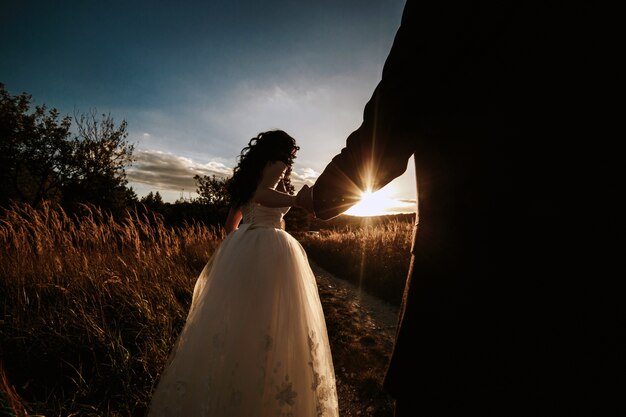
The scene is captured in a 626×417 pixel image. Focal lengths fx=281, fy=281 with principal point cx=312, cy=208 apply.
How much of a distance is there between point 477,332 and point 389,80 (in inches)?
31.7

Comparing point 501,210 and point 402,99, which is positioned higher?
point 402,99

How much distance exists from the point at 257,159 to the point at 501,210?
114 inches

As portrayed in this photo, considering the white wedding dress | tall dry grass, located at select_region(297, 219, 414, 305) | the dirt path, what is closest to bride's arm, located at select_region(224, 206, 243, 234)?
the white wedding dress

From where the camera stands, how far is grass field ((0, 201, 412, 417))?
2492 millimetres

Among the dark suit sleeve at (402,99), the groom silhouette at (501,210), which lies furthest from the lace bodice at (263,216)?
the groom silhouette at (501,210)

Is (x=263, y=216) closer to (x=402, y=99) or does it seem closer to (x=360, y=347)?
(x=402, y=99)

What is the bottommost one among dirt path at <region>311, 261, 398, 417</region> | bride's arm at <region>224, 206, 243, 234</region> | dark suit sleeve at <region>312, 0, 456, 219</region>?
dirt path at <region>311, 261, 398, 417</region>

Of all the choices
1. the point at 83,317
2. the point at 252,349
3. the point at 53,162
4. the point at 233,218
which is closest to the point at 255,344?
the point at 252,349

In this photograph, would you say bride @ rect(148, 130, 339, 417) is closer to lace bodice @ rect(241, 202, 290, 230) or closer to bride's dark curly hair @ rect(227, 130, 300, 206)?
lace bodice @ rect(241, 202, 290, 230)

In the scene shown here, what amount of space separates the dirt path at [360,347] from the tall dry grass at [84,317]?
2052 millimetres

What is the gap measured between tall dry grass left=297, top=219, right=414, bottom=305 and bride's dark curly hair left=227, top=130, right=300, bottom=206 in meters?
5.03

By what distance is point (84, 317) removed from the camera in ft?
9.93

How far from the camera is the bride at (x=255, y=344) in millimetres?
2141

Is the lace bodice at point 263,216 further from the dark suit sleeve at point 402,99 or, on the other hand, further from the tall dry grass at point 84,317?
the dark suit sleeve at point 402,99
